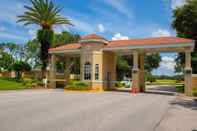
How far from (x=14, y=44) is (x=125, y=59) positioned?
123ft

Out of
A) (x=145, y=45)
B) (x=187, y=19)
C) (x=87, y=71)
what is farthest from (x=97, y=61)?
(x=187, y=19)

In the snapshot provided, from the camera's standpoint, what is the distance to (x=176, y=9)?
32781 mm

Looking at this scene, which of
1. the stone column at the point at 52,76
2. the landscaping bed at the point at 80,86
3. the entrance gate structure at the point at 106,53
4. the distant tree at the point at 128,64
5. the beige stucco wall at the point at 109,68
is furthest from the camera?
the distant tree at the point at 128,64

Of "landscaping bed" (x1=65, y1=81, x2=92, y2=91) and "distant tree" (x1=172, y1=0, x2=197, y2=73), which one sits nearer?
"distant tree" (x1=172, y1=0, x2=197, y2=73)

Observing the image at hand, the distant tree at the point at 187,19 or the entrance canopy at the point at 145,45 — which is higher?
the distant tree at the point at 187,19

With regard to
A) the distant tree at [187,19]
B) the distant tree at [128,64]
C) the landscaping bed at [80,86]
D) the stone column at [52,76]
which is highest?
the distant tree at [187,19]

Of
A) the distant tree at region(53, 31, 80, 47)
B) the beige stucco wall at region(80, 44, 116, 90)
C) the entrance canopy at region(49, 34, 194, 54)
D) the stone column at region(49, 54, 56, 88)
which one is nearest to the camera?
the entrance canopy at region(49, 34, 194, 54)

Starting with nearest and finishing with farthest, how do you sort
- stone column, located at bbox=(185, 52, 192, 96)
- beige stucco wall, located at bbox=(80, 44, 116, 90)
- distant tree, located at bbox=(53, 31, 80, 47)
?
stone column, located at bbox=(185, 52, 192, 96) < beige stucco wall, located at bbox=(80, 44, 116, 90) < distant tree, located at bbox=(53, 31, 80, 47)

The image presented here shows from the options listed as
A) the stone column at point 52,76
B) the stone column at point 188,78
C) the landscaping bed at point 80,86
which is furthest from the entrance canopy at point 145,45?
the landscaping bed at point 80,86

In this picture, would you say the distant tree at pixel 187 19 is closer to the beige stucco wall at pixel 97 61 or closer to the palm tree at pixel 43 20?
the beige stucco wall at pixel 97 61

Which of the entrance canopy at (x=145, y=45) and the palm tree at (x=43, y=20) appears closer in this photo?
the entrance canopy at (x=145, y=45)

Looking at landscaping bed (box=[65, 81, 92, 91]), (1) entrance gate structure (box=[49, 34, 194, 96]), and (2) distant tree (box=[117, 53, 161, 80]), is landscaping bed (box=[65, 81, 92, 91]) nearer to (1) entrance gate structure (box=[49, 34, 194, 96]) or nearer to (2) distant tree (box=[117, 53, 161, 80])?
(1) entrance gate structure (box=[49, 34, 194, 96])

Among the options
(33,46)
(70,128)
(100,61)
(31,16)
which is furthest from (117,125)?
(33,46)

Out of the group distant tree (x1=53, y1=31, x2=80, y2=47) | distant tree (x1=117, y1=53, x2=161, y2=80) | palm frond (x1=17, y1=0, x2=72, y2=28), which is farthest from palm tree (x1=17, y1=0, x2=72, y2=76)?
distant tree (x1=117, y1=53, x2=161, y2=80)
